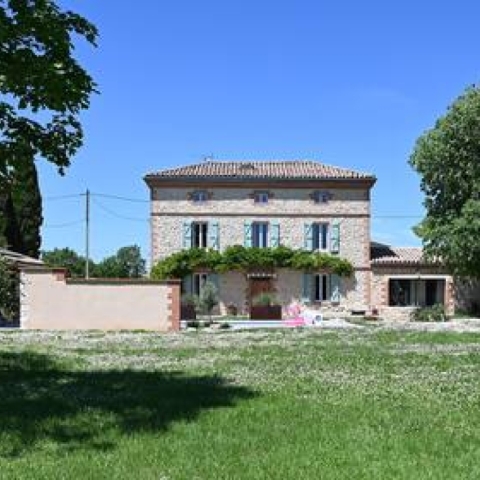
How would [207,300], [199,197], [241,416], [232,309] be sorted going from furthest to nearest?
[199,197] < [232,309] < [207,300] < [241,416]

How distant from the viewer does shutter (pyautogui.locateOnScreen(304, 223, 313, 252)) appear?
185ft

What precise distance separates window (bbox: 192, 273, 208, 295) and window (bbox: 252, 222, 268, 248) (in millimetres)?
3693

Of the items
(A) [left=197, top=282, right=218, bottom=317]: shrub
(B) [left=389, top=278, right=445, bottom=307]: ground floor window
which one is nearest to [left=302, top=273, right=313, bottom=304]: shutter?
(B) [left=389, top=278, right=445, bottom=307]: ground floor window

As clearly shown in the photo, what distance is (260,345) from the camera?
23.4m

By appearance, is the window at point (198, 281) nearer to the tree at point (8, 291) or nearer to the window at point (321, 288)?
the window at point (321, 288)

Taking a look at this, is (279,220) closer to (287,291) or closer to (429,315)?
(287,291)

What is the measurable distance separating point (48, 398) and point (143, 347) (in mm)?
10814

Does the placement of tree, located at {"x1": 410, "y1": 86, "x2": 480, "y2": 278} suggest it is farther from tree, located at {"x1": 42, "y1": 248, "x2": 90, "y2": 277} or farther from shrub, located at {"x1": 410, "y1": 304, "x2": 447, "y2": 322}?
tree, located at {"x1": 42, "y1": 248, "x2": 90, "y2": 277}

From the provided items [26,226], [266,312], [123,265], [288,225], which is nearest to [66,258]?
[123,265]

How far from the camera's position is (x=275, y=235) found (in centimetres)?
5631

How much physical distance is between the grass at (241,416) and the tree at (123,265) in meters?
68.2

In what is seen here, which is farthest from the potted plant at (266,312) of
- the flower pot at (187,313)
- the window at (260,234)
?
the window at (260,234)

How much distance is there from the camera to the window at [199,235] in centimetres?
5619

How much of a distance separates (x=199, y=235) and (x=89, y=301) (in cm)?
2343
